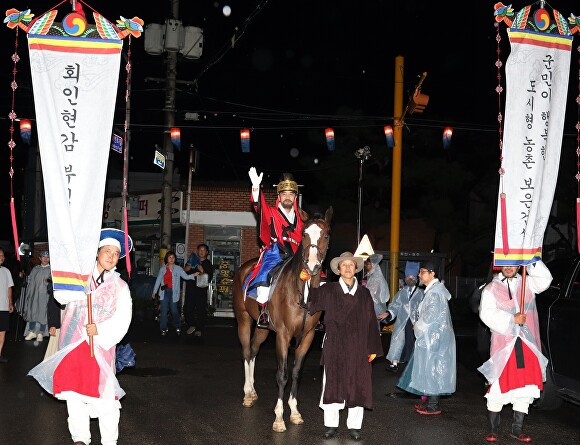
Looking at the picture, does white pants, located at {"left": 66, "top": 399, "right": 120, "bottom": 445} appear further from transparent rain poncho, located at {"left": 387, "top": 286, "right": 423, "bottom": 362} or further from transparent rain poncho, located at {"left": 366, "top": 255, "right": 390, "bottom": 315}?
transparent rain poncho, located at {"left": 366, "top": 255, "right": 390, "bottom": 315}

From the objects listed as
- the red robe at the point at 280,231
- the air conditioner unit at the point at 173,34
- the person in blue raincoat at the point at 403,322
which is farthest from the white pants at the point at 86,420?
the air conditioner unit at the point at 173,34

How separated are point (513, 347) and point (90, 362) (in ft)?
14.0

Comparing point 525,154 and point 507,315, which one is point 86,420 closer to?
point 507,315

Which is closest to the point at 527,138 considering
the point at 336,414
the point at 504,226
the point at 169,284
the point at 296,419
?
the point at 504,226

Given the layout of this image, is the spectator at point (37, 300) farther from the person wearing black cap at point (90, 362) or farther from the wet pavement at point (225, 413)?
the person wearing black cap at point (90, 362)

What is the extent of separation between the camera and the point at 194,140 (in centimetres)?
3950

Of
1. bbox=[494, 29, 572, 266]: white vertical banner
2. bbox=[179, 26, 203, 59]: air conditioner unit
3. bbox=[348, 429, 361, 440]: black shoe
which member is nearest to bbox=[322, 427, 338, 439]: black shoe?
bbox=[348, 429, 361, 440]: black shoe

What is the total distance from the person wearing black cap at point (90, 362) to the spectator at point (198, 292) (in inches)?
403

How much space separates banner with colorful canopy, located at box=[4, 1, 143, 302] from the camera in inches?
242

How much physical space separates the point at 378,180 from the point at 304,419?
24498 mm

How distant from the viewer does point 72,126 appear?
6281mm

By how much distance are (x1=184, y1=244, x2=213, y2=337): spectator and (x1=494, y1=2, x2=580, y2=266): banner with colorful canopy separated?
1011cm

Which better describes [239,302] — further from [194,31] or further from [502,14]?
[194,31]

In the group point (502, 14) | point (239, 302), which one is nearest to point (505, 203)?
point (502, 14)
